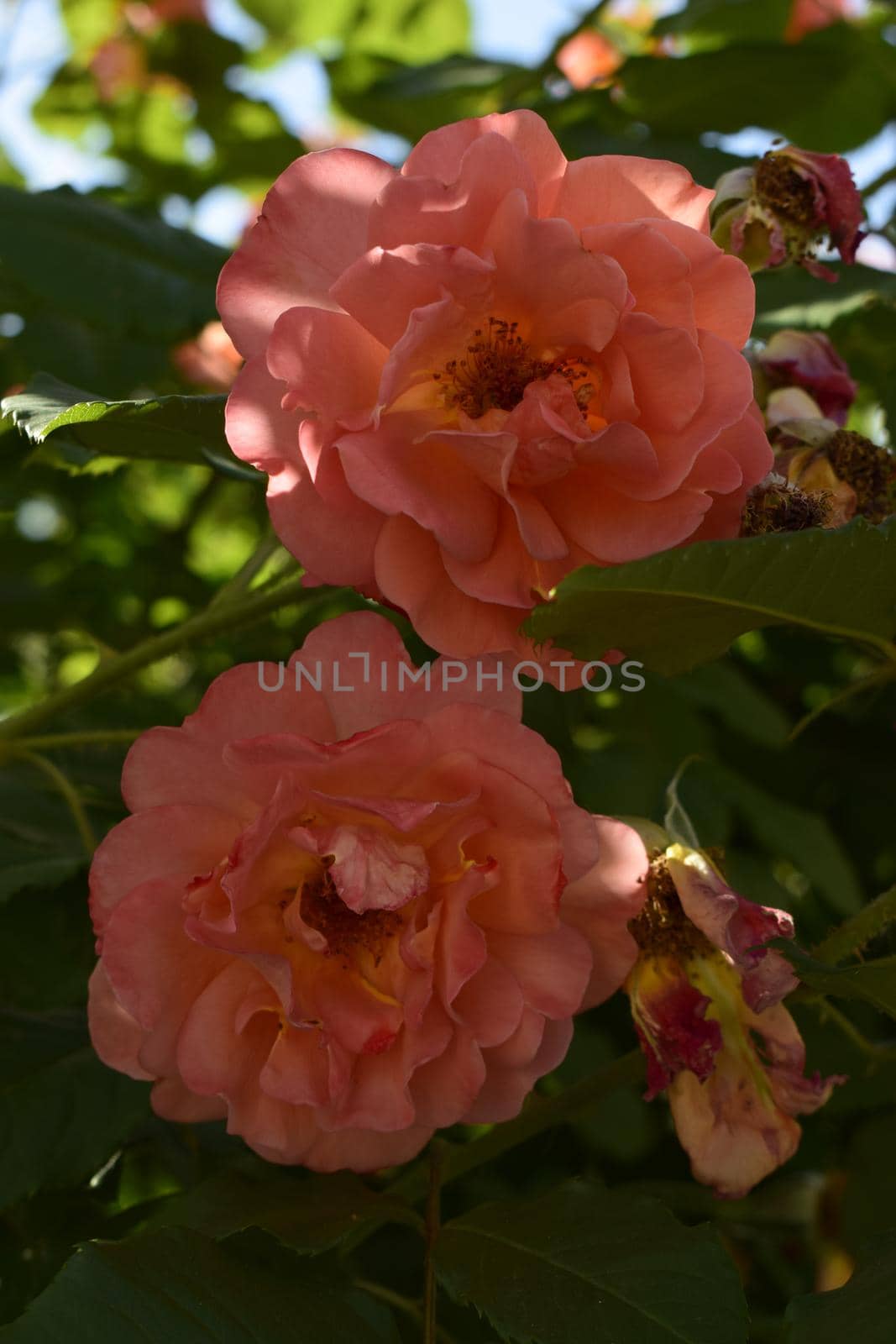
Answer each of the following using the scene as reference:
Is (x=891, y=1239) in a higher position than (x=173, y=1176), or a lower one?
higher

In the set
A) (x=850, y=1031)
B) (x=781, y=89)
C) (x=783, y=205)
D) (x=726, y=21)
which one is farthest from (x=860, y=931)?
(x=726, y=21)

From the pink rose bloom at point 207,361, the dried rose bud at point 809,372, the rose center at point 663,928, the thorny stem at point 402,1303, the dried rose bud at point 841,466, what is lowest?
the pink rose bloom at point 207,361

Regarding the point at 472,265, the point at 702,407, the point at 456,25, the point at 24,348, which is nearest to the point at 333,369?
the point at 472,265

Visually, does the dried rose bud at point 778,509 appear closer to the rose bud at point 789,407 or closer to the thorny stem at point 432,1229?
the rose bud at point 789,407

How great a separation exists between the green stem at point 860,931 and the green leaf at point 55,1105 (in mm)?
569

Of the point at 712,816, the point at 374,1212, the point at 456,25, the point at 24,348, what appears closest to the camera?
the point at 374,1212

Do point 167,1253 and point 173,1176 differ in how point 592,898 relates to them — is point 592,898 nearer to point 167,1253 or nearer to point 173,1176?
point 167,1253

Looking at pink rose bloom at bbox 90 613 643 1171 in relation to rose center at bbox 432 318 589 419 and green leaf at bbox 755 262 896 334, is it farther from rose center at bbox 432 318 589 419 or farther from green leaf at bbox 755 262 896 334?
green leaf at bbox 755 262 896 334

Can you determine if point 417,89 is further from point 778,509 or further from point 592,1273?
point 592,1273

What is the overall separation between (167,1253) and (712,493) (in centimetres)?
61

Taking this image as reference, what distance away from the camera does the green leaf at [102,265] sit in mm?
1436

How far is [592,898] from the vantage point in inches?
34.4

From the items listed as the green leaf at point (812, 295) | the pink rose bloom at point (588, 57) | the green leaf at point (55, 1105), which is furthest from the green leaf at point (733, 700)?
the pink rose bloom at point (588, 57)

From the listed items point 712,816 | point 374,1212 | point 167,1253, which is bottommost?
point 712,816
